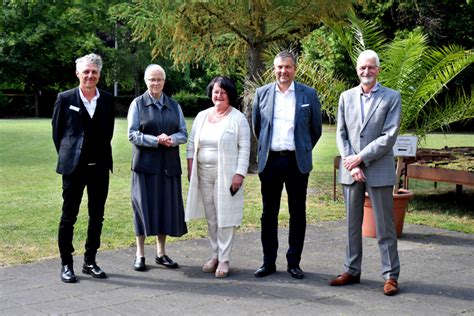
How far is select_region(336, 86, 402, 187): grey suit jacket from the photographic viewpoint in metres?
6.71

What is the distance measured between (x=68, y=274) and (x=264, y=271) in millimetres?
1783

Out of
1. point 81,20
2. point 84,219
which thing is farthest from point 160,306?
point 81,20

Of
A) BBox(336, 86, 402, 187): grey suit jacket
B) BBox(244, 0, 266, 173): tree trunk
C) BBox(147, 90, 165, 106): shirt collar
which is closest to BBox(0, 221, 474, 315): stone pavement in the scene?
BBox(336, 86, 402, 187): grey suit jacket

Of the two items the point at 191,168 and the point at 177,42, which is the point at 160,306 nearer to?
the point at 191,168

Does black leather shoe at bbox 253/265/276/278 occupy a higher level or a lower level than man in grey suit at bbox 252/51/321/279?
lower

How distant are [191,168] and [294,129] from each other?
3.45 feet

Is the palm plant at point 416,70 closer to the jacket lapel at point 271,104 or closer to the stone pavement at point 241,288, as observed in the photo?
the stone pavement at point 241,288

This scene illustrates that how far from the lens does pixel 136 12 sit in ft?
53.1

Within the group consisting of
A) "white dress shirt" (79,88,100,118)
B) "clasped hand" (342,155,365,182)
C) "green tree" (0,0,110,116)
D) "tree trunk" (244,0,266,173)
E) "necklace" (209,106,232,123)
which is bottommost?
"clasped hand" (342,155,365,182)

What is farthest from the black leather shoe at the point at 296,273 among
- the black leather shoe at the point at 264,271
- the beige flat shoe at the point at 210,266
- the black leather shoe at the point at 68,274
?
the black leather shoe at the point at 68,274

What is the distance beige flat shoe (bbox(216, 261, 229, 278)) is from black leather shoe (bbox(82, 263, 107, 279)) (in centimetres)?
103

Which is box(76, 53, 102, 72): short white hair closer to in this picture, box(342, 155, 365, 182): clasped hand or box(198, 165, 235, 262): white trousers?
box(198, 165, 235, 262): white trousers

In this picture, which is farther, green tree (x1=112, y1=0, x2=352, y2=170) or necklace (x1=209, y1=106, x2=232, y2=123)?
green tree (x1=112, y1=0, x2=352, y2=170)

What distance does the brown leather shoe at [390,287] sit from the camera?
662 centimetres
